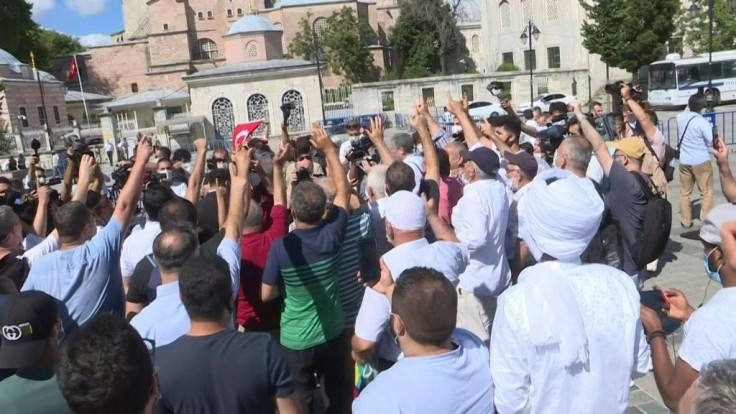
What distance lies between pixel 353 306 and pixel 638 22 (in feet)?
127

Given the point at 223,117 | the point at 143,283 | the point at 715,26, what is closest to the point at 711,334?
the point at 143,283

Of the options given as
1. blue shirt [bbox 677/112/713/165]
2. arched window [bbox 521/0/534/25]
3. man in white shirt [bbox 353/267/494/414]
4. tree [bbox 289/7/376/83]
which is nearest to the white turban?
man in white shirt [bbox 353/267/494/414]

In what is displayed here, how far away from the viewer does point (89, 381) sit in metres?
1.88

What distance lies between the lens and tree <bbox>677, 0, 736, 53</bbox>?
36938 millimetres

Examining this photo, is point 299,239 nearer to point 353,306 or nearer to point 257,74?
point 353,306

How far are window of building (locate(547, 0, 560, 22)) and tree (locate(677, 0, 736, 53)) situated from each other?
11772 mm

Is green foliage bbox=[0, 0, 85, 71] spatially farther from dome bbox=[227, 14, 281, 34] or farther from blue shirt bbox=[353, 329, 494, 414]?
blue shirt bbox=[353, 329, 494, 414]

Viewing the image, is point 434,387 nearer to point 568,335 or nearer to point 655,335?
point 568,335

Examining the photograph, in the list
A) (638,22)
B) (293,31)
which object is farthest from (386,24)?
(638,22)

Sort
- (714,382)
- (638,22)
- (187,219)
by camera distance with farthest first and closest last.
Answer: (638,22)
(187,219)
(714,382)

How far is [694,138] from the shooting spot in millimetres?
8445

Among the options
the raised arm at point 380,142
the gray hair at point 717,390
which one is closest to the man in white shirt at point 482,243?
the raised arm at point 380,142

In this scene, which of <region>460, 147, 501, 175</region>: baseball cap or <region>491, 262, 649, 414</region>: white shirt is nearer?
<region>491, 262, 649, 414</region>: white shirt

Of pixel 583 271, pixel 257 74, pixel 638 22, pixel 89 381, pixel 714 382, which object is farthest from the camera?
pixel 638 22
